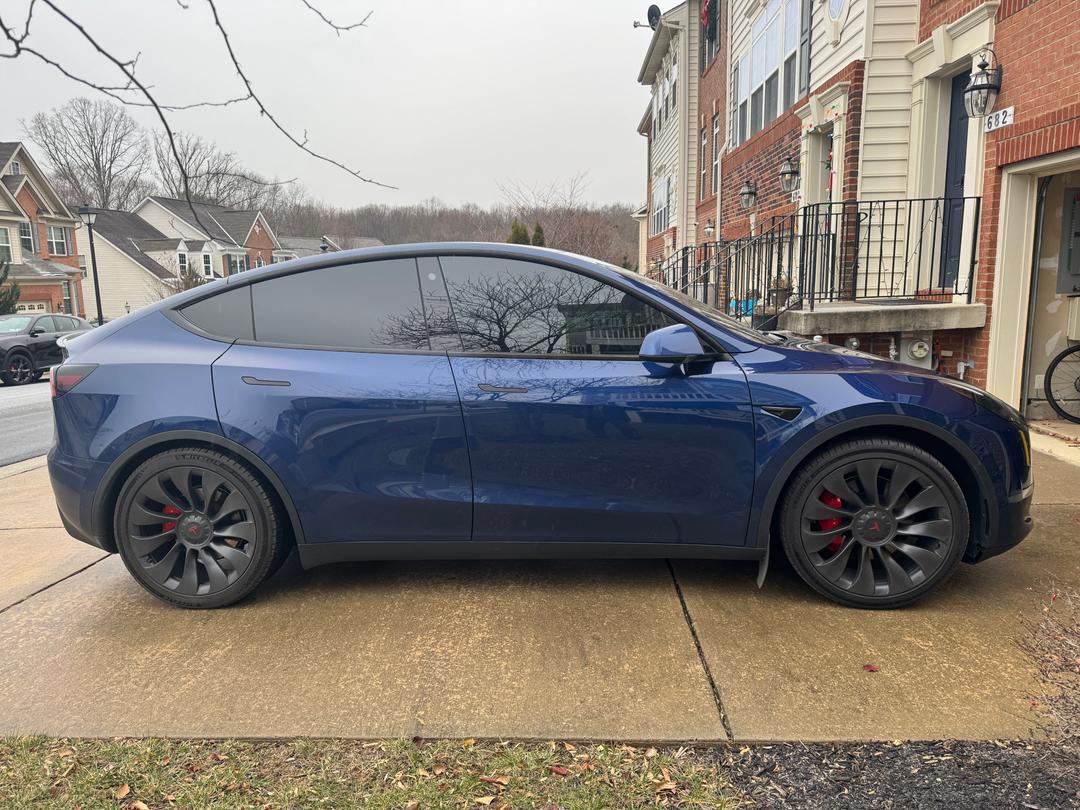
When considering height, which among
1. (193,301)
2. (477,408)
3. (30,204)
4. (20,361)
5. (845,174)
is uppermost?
(30,204)

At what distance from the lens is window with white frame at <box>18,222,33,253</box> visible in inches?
1382

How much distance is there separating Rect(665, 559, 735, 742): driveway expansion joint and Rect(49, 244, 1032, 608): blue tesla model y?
261 mm

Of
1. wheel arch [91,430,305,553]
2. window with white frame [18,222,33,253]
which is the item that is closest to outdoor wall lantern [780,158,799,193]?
wheel arch [91,430,305,553]

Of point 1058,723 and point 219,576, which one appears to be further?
point 219,576

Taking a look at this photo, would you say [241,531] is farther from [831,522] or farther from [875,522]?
[875,522]

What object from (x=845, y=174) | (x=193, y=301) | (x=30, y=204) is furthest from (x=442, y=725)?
(x=30, y=204)

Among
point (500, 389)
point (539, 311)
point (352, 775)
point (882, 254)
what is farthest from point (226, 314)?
point (882, 254)

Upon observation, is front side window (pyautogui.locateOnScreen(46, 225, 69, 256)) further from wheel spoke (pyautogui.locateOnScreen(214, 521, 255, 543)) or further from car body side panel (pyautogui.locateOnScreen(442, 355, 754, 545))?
car body side panel (pyautogui.locateOnScreen(442, 355, 754, 545))

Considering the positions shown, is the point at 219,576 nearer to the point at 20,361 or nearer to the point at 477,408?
the point at 477,408

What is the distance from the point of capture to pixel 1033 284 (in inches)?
277

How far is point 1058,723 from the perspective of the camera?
247 cm

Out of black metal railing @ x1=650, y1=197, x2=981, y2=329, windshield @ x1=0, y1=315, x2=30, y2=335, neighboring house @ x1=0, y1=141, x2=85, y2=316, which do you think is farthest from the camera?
neighboring house @ x1=0, y1=141, x2=85, y2=316

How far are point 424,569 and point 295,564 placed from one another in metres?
0.72

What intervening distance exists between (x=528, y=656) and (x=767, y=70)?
509 inches
